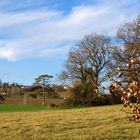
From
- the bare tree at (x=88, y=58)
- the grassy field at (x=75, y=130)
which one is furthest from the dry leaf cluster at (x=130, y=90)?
the bare tree at (x=88, y=58)

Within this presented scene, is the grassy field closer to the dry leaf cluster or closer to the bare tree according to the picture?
the dry leaf cluster

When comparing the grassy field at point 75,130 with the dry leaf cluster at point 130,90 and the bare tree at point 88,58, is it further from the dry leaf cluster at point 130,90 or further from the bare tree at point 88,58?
the bare tree at point 88,58

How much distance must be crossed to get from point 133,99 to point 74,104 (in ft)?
169

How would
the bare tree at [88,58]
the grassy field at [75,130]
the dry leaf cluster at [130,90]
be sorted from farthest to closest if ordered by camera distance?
the bare tree at [88,58]
the grassy field at [75,130]
the dry leaf cluster at [130,90]

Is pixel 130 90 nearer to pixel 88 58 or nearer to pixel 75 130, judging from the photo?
pixel 75 130

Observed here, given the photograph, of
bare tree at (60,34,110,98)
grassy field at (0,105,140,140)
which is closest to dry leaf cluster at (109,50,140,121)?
grassy field at (0,105,140,140)

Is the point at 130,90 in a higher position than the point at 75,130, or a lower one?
higher

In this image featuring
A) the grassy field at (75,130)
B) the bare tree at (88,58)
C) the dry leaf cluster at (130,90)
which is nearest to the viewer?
the dry leaf cluster at (130,90)

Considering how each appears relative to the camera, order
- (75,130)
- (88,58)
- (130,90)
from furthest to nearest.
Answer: (88,58) < (75,130) < (130,90)

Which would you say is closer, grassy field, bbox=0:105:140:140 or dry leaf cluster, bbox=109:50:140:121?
dry leaf cluster, bbox=109:50:140:121

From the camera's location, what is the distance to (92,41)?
73.5 metres

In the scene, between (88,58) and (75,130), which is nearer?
(75,130)

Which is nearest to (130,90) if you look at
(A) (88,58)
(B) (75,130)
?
(B) (75,130)

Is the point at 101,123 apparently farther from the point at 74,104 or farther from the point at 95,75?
the point at 95,75
